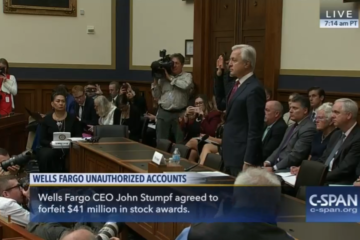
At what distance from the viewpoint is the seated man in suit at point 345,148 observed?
4.58 m

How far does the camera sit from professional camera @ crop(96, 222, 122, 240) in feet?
7.98

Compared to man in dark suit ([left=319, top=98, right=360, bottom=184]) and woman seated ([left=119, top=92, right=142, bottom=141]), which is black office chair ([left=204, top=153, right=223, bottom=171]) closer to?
man in dark suit ([left=319, top=98, right=360, bottom=184])

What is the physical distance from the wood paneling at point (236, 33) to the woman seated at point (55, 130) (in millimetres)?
2744

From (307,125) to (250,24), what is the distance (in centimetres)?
330

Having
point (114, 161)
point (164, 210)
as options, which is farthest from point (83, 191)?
point (114, 161)

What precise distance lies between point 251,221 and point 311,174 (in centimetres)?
241

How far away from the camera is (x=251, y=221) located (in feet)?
6.65

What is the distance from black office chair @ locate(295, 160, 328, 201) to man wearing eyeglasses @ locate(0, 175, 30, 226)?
2.00 metres

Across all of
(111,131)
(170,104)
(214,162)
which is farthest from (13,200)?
(170,104)

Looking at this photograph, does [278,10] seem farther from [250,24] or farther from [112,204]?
[112,204]

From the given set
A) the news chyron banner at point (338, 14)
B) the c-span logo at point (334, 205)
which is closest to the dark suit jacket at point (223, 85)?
the news chyron banner at point (338, 14)

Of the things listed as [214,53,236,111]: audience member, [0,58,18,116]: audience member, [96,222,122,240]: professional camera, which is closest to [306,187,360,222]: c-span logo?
[96,222,122,240]: professional camera

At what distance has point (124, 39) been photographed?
36.7 feet

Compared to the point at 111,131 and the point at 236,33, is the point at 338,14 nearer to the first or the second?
the point at 236,33
